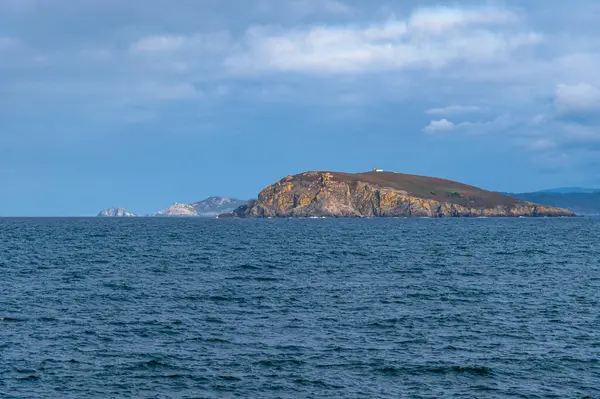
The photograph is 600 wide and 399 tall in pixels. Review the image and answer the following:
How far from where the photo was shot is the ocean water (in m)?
30.9

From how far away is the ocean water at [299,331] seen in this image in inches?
1217

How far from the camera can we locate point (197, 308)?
49.5 m

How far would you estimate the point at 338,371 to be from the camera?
32906 millimetres

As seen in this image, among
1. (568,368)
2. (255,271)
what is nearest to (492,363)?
(568,368)

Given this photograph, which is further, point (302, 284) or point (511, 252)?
point (511, 252)

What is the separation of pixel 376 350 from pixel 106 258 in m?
62.5

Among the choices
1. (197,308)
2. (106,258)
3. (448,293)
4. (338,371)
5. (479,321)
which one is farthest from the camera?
(106,258)

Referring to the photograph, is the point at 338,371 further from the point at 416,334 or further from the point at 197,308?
the point at 197,308

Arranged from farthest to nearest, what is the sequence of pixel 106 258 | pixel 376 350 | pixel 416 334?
→ pixel 106 258 → pixel 416 334 → pixel 376 350

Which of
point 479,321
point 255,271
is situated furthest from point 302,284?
point 479,321

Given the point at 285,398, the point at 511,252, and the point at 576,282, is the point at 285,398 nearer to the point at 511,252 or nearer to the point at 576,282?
the point at 576,282

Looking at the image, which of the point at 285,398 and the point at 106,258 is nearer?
the point at 285,398

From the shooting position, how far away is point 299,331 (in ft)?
137

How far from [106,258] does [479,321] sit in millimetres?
61062
